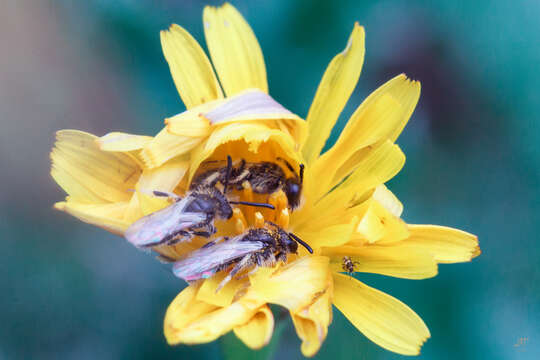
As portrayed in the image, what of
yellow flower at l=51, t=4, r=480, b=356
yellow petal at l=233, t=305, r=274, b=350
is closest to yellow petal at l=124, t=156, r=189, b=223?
yellow flower at l=51, t=4, r=480, b=356

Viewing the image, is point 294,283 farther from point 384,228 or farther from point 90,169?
point 90,169

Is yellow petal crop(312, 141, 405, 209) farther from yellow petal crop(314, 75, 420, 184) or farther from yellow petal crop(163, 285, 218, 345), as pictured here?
yellow petal crop(163, 285, 218, 345)

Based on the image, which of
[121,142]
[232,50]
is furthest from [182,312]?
[232,50]

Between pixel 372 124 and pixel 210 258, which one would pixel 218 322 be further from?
pixel 372 124

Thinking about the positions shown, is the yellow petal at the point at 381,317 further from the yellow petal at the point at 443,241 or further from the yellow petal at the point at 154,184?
the yellow petal at the point at 154,184

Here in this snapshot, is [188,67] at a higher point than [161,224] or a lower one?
higher

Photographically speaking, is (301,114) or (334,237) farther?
(301,114)

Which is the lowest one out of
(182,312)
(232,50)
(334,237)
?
(182,312)
